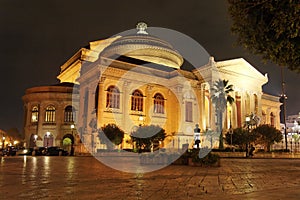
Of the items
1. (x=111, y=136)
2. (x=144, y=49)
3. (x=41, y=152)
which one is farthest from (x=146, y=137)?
(x=144, y=49)

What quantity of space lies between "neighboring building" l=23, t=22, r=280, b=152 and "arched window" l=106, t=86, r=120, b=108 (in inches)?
5.0

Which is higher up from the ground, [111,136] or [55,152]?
[111,136]

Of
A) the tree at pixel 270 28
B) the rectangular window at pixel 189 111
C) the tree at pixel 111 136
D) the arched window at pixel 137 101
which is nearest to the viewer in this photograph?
the tree at pixel 270 28

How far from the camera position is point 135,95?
41406 millimetres

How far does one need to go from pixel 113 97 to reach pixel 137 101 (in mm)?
3949

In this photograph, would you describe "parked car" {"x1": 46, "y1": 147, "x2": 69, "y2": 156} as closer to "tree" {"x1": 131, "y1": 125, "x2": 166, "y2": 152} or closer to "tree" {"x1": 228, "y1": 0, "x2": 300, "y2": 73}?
"tree" {"x1": 131, "y1": 125, "x2": 166, "y2": 152}

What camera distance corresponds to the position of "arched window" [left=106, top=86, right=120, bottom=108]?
127ft

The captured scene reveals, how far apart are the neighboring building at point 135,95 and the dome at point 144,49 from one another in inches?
6.8

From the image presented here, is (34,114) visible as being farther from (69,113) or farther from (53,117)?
(69,113)

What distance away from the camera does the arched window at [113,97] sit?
38.7m

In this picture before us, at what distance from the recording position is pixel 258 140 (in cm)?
3619

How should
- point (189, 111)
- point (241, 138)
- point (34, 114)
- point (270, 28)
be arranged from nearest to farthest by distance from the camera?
point (270, 28)
point (241, 138)
point (189, 111)
point (34, 114)

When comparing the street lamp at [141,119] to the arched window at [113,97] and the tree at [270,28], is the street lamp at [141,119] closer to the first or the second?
the arched window at [113,97]

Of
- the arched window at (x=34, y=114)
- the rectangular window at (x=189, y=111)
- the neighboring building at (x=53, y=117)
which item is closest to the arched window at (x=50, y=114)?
the neighboring building at (x=53, y=117)
